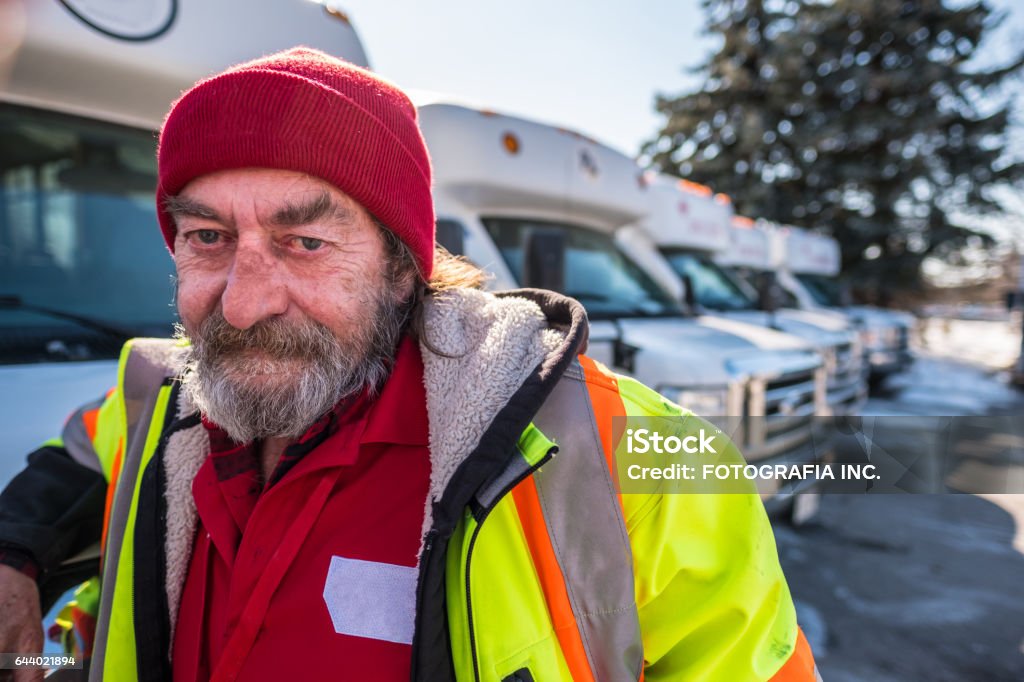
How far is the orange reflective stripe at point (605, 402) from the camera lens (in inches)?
42.3

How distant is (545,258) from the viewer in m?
2.73

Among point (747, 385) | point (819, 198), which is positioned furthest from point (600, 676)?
point (819, 198)

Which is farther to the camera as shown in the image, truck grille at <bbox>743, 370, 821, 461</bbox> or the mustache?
truck grille at <bbox>743, 370, 821, 461</bbox>

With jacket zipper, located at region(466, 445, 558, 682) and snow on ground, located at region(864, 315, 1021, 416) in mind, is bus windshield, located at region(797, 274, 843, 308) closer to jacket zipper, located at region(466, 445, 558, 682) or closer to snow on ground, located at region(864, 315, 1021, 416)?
snow on ground, located at region(864, 315, 1021, 416)

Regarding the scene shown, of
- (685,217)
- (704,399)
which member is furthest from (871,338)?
(704,399)

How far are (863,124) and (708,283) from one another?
44.9ft

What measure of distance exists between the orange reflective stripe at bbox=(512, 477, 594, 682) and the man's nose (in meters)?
0.63

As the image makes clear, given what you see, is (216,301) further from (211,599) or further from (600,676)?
(600,676)

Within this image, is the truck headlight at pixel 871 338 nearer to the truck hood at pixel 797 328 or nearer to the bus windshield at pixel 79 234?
the truck hood at pixel 797 328

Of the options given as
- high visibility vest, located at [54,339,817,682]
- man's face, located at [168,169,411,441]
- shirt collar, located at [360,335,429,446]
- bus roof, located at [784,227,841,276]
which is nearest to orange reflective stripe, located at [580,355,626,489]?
high visibility vest, located at [54,339,817,682]

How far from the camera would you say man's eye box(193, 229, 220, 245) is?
130 centimetres

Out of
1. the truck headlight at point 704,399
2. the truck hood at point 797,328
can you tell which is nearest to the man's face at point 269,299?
the truck headlight at point 704,399

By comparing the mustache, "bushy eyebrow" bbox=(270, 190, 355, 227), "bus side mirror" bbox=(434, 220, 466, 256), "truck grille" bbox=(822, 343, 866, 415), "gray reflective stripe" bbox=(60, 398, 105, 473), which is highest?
Answer: "bus side mirror" bbox=(434, 220, 466, 256)

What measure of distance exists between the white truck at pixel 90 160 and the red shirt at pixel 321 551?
32.2 inches
